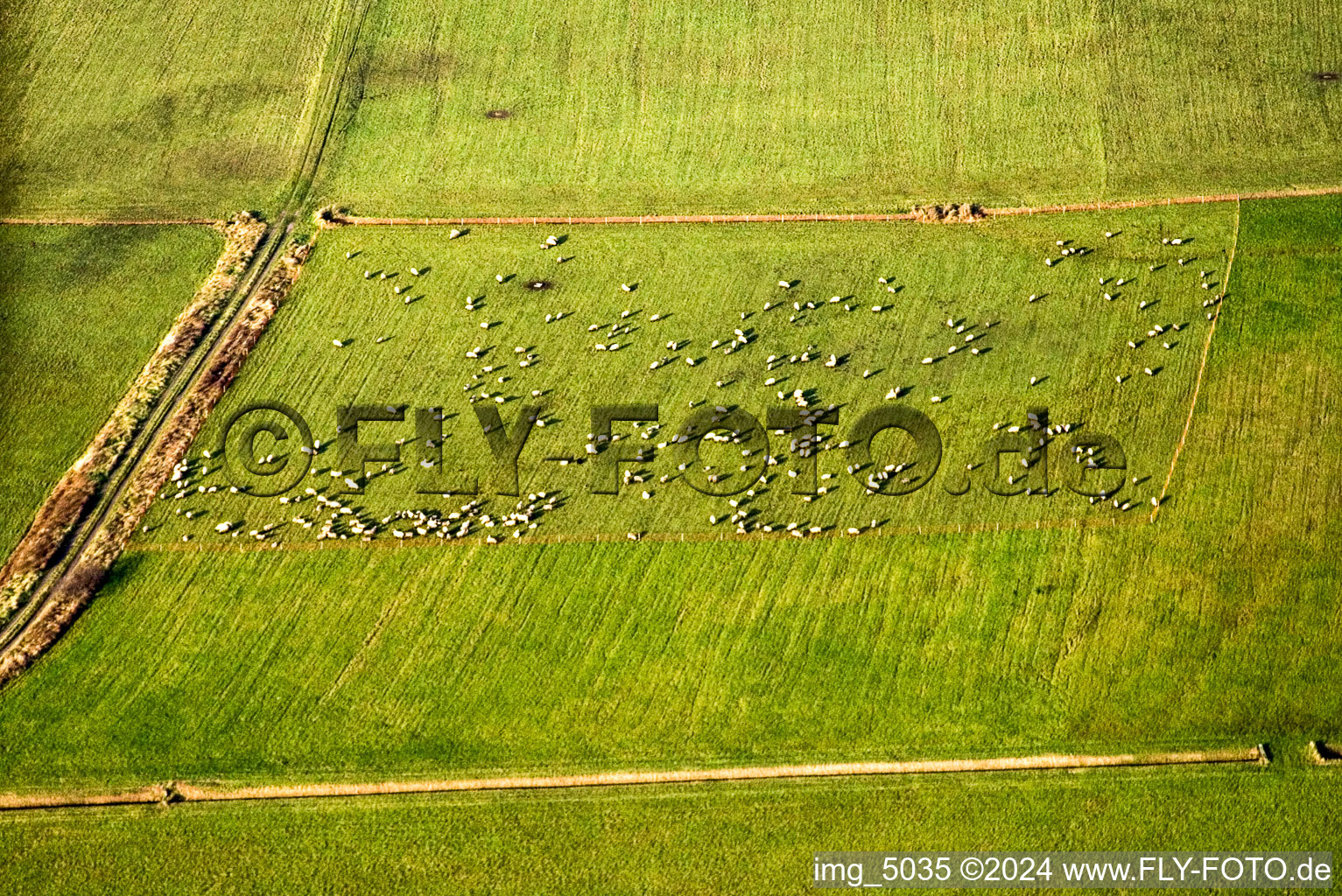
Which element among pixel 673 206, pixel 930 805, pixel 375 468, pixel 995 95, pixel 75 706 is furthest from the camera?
pixel 995 95

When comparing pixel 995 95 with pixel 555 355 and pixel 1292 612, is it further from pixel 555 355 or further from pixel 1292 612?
pixel 1292 612

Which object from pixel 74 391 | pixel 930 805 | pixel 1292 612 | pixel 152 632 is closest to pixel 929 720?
pixel 930 805

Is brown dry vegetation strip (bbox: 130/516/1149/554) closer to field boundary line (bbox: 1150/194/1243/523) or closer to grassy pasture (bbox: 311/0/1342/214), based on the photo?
field boundary line (bbox: 1150/194/1243/523)

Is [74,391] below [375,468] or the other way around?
the other way around

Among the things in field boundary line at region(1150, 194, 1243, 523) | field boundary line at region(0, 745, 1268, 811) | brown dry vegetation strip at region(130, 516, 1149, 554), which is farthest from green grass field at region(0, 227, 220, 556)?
field boundary line at region(1150, 194, 1243, 523)

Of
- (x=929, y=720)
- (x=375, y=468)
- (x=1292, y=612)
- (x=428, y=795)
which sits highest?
(x=375, y=468)

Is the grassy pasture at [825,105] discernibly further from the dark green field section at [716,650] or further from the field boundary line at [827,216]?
the dark green field section at [716,650]
